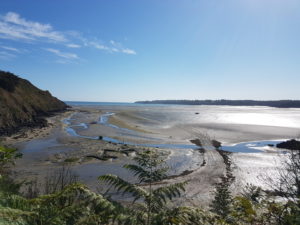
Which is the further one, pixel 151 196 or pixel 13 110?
pixel 13 110

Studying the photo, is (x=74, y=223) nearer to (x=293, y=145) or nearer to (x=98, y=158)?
(x=98, y=158)

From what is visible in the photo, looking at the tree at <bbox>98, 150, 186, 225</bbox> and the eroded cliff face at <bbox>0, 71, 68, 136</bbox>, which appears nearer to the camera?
the tree at <bbox>98, 150, 186, 225</bbox>

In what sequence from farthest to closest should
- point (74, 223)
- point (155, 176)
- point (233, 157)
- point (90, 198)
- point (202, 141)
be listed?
point (202, 141) → point (233, 157) → point (155, 176) → point (90, 198) → point (74, 223)

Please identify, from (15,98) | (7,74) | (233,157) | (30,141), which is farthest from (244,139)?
(7,74)

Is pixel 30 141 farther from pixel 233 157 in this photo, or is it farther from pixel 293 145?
pixel 293 145

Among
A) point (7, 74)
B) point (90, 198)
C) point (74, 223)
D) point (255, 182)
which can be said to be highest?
point (7, 74)

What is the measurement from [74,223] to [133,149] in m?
18.1

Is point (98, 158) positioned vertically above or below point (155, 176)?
below

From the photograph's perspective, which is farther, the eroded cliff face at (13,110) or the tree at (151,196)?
the eroded cliff face at (13,110)

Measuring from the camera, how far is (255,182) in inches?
560

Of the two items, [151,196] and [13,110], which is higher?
[13,110]

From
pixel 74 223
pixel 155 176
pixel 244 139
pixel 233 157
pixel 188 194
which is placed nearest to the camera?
pixel 74 223

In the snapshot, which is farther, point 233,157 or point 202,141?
point 202,141

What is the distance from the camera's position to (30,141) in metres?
23.6
